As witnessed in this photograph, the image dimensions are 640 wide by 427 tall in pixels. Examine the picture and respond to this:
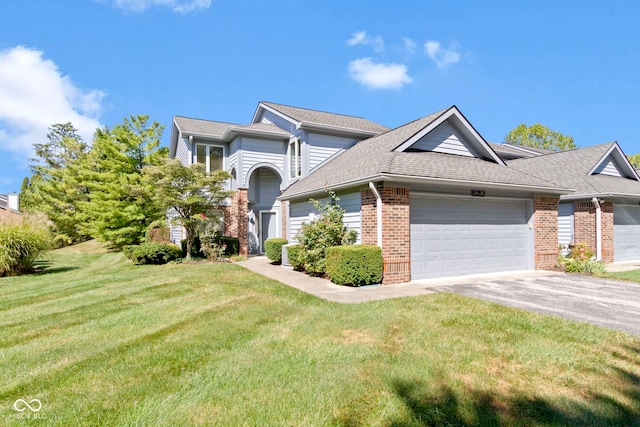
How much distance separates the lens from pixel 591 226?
1353cm

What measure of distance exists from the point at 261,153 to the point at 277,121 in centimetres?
237

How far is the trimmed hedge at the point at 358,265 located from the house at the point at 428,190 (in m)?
0.32

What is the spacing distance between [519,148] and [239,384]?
26.9m

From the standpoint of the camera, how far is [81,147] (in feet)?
97.2

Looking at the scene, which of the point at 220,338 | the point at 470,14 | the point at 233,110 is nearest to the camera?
the point at 220,338

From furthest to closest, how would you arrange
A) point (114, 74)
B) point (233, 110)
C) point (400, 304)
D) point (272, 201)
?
point (233, 110) < point (272, 201) < point (114, 74) < point (400, 304)

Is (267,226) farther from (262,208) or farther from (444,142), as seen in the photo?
(444,142)

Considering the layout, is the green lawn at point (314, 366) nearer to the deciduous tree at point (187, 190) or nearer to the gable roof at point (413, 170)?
the gable roof at point (413, 170)

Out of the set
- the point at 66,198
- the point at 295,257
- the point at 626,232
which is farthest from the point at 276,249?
the point at 66,198

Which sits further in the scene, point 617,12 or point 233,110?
point 233,110

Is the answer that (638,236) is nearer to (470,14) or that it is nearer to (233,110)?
(470,14)

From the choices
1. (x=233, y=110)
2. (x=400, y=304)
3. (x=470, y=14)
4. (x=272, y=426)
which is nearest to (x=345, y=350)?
(x=272, y=426)

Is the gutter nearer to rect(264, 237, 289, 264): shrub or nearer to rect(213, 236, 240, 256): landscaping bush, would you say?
rect(264, 237, 289, 264): shrub

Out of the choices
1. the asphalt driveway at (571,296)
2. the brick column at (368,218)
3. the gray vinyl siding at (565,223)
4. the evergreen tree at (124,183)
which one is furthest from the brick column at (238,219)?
the gray vinyl siding at (565,223)
